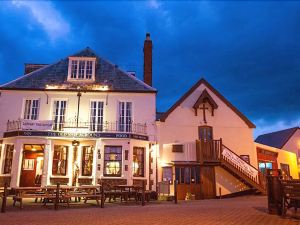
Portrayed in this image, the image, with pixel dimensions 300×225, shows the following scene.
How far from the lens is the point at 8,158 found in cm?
1866

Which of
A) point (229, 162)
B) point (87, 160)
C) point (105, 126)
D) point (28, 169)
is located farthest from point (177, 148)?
point (28, 169)

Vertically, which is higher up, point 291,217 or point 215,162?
point 215,162

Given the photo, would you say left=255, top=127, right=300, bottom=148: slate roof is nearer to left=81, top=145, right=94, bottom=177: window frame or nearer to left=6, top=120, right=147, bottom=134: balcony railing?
A: left=6, top=120, right=147, bottom=134: balcony railing

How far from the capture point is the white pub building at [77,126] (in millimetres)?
18094

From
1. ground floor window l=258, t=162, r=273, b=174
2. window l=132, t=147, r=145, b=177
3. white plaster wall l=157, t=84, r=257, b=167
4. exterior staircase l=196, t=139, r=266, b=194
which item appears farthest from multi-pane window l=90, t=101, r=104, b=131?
ground floor window l=258, t=162, r=273, b=174

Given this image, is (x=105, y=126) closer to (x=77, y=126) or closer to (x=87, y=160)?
(x=77, y=126)

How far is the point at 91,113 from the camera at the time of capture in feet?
65.9

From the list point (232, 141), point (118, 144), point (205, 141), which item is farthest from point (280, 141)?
point (118, 144)

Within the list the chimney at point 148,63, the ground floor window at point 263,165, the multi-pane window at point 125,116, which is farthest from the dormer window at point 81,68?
the ground floor window at point 263,165

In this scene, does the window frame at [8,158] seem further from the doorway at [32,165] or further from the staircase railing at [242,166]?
the staircase railing at [242,166]

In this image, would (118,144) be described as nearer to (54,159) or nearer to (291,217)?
(54,159)

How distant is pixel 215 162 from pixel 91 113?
885cm

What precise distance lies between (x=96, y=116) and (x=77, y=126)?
1.42 meters

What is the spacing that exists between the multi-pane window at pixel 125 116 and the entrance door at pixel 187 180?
4285 millimetres
